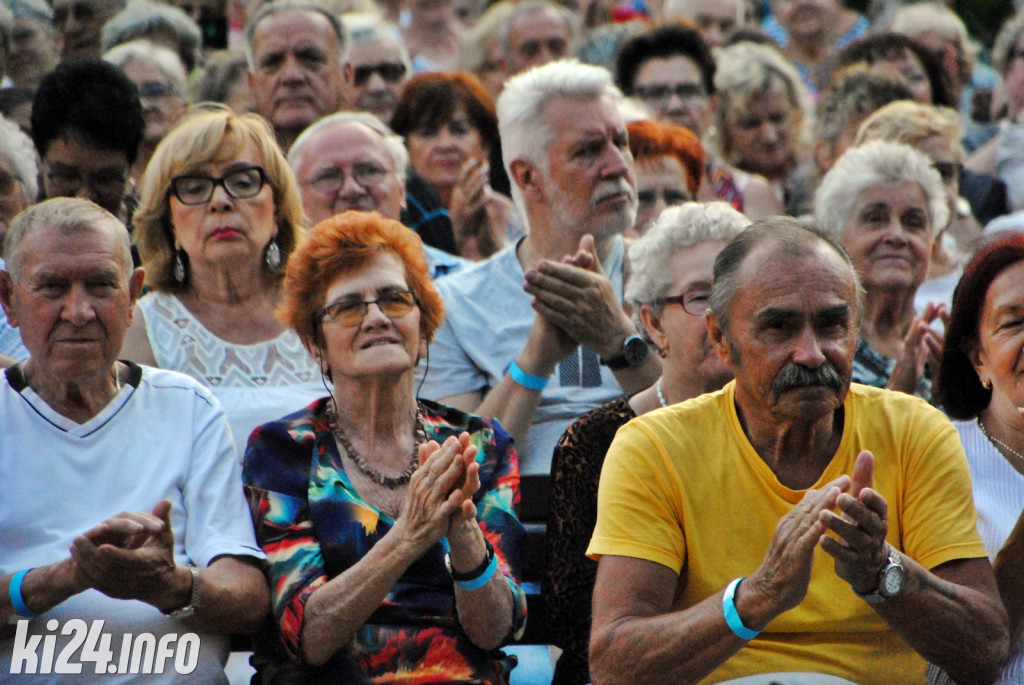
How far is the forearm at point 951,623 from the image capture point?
2809 millimetres

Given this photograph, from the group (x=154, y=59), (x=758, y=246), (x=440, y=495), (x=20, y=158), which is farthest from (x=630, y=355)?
(x=154, y=59)

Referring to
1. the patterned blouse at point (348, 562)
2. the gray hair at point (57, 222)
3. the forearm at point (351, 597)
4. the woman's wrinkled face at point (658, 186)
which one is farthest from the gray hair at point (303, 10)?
the forearm at point (351, 597)

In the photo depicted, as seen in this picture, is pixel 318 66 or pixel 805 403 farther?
pixel 318 66

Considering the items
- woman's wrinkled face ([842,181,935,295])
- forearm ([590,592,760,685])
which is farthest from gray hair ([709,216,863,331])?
woman's wrinkled face ([842,181,935,295])

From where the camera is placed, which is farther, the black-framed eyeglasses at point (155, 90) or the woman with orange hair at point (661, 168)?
the black-framed eyeglasses at point (155, 90)

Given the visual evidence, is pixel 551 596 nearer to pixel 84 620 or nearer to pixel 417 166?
pixel 84 620

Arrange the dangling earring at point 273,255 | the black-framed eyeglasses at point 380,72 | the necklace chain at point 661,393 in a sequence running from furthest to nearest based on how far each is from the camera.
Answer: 1. the black-framed eyeglasses at point 380,72
2. the dangling earring at point 273,255
3. the necklace chain at point 661,393

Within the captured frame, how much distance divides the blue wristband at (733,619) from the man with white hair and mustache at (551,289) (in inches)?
56.2

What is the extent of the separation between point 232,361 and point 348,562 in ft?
3.70

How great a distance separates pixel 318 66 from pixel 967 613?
4.12 meters

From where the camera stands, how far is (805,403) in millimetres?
3031

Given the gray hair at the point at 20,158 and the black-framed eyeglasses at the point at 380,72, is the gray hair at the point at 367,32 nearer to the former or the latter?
the black-framed eyeglasses at the point at 380,72

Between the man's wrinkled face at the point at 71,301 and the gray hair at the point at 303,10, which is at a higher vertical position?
the gray hair at the point at 303,10

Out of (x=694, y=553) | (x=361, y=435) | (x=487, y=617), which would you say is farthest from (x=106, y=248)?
(x=694, y=553)
